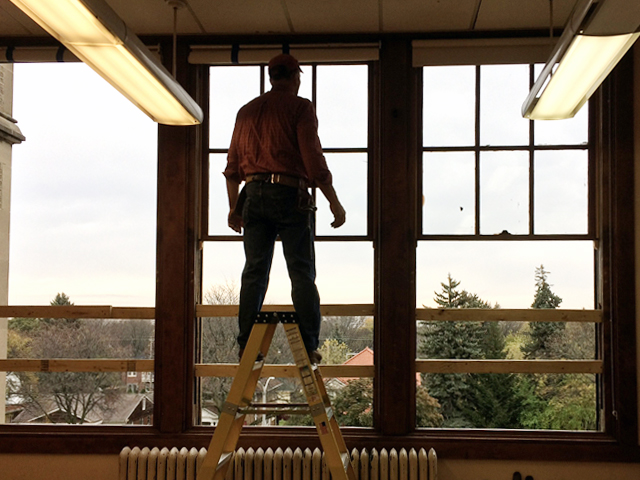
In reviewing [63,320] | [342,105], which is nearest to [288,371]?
[63,320]

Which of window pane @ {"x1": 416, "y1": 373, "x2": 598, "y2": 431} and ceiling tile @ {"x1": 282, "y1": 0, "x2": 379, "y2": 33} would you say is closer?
ceiling tile @ {"x1": 282, "y1": 0, "x2": 379, "y2": 33}

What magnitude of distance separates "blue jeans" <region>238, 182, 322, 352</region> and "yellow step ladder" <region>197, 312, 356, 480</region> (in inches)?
2.9

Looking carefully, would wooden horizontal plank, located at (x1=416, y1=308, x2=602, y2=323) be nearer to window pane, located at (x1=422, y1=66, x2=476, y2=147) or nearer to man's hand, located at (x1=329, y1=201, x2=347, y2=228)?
window pane, located at (x1=422, y1=66, x2=476, y2=147)

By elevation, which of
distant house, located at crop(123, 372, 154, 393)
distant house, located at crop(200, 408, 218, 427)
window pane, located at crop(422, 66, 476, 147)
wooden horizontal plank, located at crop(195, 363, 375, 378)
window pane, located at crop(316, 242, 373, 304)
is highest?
window pane, located at crop(422, 66, 476, 147)

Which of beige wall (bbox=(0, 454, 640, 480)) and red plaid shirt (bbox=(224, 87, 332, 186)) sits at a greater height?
red plaid shirt (bbox=(224, 87, 332, 186))

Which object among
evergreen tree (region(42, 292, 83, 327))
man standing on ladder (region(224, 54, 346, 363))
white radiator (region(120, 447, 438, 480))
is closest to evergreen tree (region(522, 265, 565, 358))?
white radiator (region(120, 447, 438, 480))

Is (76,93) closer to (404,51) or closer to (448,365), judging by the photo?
(404,51)

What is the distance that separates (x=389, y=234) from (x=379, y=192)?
0.84 ft

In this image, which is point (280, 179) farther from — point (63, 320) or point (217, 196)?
point (63, 320)

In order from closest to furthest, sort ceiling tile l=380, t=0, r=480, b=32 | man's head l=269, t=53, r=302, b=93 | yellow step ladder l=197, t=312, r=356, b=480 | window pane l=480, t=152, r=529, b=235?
yellow step ladder l=197, t=312, r=356, b=480, man's head l=269, t=53, r=302, b=93, ceiling tile l=380, t=0, r=480, b=32, window pane l=480, t=152, r=529, b=235

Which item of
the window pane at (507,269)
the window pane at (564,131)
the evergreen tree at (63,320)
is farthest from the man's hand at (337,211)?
the evergreen tree at (63,320)

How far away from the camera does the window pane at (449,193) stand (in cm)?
355

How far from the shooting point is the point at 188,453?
129 inches

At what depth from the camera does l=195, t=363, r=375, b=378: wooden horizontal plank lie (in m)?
3.45
